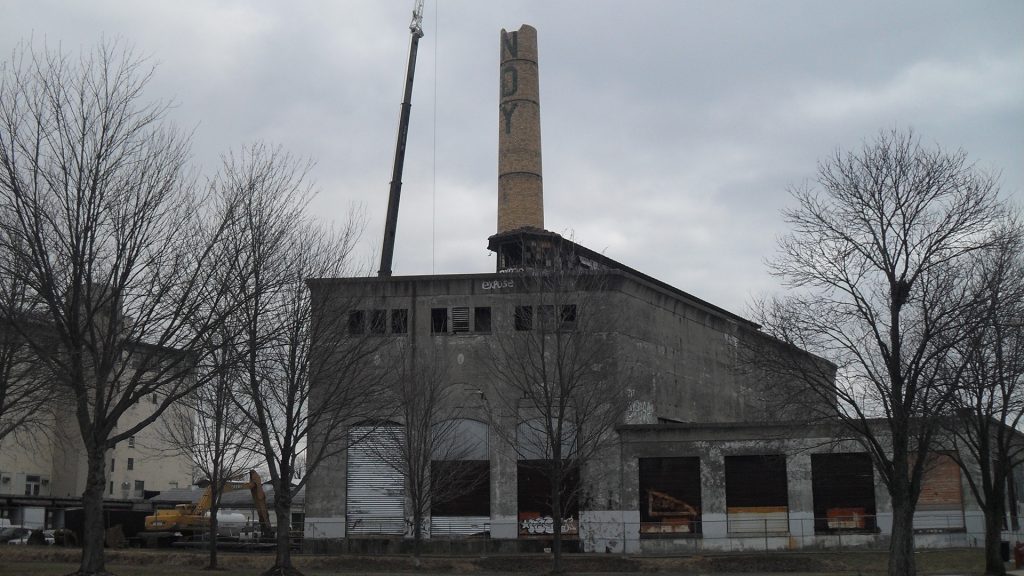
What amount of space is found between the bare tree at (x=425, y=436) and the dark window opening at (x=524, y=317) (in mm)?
3629

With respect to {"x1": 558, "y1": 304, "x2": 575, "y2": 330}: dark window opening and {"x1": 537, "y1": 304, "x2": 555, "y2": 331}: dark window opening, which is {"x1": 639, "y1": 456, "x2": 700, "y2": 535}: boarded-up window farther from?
{"x1": 537, "y1": 304, "x2": 555, "y2": 331}: dark window opening

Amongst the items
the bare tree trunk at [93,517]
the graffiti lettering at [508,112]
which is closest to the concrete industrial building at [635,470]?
the bare tree trunk at [93,517]

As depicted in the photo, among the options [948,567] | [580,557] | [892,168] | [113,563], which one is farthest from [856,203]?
[113,563]

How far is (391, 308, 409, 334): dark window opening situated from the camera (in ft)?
141

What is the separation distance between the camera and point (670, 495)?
4006cm

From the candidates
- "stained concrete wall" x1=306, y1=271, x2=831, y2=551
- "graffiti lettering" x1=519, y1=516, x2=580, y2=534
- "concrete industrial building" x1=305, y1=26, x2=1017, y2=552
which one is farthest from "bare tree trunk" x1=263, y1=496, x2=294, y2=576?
"graffiti lettering" x1=519, y1=516, x2=580, y2=534

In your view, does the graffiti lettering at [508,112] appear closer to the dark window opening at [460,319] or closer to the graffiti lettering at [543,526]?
the dark window opening at [460,319]

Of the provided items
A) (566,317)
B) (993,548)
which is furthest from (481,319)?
(993,548)

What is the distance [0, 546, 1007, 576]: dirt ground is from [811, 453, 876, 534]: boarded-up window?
157cm

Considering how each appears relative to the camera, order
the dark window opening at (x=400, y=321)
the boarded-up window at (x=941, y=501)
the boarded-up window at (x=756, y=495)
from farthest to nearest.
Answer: the dark window opening at (x=400, y=321)
the boarded-up window at (x=756, y=495)
the boarded-up window at (x=941, y=501)

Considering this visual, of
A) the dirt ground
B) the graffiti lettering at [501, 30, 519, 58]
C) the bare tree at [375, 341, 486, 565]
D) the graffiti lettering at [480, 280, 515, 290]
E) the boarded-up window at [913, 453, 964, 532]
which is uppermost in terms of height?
the graffiti lettering at [501, 30, 519, 58]

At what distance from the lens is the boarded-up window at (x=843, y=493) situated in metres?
38.3

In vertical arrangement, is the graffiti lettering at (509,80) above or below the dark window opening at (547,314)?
above

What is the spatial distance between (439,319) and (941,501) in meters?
21.6
